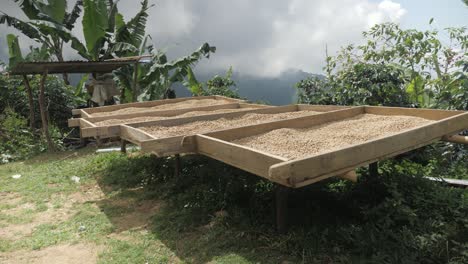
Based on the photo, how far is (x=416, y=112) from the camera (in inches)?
154

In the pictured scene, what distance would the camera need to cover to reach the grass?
2.78 m

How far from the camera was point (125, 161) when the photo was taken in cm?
623

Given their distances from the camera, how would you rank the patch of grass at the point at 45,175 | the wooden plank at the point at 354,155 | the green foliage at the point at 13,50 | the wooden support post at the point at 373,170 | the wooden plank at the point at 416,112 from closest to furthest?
1. the wooden plank at the point at 354,155
2. the wooden plank at the point at 416,112
3. the wooden support post at the point at 373,170
4. the patch of grass at the point at 45,175
5. the green foliage at the point at 13,50

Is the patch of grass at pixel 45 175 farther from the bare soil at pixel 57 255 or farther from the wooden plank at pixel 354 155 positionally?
the wooden plank at pixel 354 155

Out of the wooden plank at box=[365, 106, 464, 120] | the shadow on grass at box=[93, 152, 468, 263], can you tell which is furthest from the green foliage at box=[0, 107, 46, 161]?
the wooden plank at box=[365, 106, 464, 120]

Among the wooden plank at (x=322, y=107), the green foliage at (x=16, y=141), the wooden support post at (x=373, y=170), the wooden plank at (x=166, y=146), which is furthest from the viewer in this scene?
the green foliage at (x=16, y=141)

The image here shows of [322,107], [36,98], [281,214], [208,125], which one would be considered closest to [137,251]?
[281,214]

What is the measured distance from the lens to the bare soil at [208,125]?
12.5 feet

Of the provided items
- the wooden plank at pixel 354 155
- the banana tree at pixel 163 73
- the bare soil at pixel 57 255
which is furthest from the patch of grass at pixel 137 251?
the banana tree at pixel 163 73

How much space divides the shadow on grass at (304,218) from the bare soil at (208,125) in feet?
1.96

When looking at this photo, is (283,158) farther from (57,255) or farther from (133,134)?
(57,255)

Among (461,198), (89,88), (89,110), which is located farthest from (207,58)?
(461,198)

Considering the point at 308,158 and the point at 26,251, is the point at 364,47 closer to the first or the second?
the point at 308,158

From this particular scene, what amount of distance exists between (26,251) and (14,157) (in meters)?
5.49
